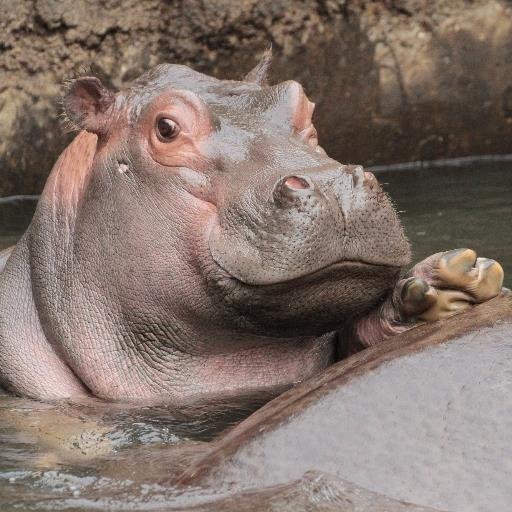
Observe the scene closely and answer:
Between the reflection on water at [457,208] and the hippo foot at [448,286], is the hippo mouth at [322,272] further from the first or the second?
the reflection on water at [457,208]

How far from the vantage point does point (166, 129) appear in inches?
159

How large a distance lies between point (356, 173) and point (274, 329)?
1.96 feet

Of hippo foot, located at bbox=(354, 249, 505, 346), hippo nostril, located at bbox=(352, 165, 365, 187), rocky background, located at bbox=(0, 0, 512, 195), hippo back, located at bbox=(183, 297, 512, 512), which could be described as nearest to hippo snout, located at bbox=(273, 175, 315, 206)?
hippo nostril, located at bbox=(352, 165, 365, 187)

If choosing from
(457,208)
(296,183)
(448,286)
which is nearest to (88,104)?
(296,183)

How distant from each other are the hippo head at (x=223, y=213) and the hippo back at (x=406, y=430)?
0.58m

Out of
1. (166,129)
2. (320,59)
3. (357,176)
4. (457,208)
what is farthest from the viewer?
(320,59)

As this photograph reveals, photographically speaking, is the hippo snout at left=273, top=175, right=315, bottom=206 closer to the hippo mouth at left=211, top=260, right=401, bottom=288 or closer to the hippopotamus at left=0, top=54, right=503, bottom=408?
the hippopotamus at left=0, top=54, right=503, bottom=408


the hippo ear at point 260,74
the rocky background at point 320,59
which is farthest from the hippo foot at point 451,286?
the rocky background at point 320,59

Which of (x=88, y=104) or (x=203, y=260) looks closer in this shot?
(x=203, y=260)

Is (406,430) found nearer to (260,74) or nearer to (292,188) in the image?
(292,188)

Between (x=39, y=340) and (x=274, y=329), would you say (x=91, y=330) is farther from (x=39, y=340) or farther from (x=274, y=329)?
(x=274, y=329)

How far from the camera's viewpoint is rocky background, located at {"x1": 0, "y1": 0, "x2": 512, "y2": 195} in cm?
774

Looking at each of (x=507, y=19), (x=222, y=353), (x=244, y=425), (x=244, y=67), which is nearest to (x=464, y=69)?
(x=507, y=19)

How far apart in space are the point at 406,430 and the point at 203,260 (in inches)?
46.2
